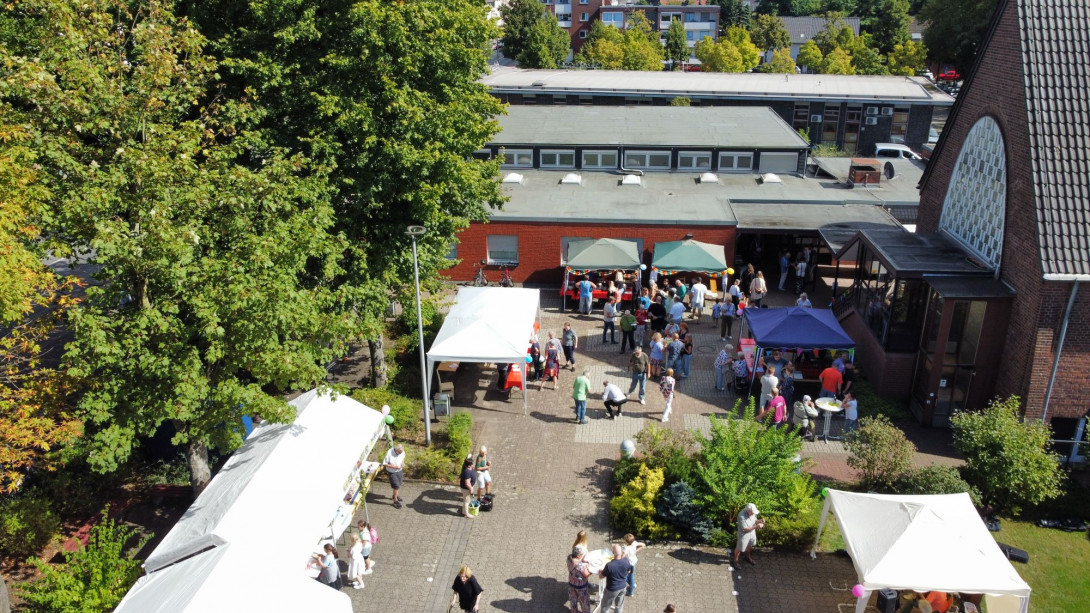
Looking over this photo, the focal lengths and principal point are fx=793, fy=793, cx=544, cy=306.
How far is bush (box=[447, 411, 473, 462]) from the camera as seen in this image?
17.1 metres

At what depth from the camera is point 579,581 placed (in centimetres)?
1248

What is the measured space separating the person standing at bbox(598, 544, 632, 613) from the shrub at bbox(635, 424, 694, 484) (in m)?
3.18

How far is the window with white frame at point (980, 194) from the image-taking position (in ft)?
61.7

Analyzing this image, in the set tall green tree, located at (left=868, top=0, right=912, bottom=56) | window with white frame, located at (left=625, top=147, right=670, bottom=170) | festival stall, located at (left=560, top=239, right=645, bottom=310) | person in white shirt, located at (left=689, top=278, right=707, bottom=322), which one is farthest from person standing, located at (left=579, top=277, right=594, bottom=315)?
tall green tree, located at (left=868, top=0, right=912, bottom=56)

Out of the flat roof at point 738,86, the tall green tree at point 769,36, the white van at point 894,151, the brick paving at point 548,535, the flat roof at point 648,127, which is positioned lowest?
the brick paving at point 548,535

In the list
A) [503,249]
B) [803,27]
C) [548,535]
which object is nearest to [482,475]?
[548,535]

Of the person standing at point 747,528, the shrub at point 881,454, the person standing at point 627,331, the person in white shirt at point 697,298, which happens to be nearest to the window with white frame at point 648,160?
the person in white shirt at point 697,298

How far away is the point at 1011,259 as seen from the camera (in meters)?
18.1

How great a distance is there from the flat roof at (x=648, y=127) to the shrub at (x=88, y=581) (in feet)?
76.4

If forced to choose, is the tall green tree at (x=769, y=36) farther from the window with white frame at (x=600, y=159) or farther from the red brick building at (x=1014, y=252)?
the red brick building at (x=1014, y=252)

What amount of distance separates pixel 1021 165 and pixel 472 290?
13446 mm

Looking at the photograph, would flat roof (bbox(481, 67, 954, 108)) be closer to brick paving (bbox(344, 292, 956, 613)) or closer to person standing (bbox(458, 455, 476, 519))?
brick paving (bbox(344, 292, 956, 613))

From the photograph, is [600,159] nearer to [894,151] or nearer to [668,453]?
[668,453]

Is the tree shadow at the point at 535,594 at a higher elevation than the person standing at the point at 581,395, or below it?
below
